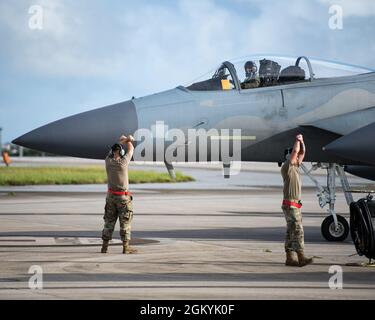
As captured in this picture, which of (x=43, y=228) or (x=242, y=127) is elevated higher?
(x=242, y=127)

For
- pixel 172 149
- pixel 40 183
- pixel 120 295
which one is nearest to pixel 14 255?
pixel 172 149

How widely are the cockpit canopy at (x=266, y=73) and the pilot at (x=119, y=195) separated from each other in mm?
1907

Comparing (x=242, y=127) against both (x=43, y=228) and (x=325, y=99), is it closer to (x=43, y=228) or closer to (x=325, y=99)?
(x=325, y=99)

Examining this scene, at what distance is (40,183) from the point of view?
4072 centimetres

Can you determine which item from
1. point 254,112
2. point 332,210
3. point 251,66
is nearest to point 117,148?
point 254,112

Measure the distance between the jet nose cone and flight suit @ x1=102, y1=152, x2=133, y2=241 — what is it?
53 cm

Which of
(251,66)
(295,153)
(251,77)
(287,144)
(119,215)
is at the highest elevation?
(251,66)

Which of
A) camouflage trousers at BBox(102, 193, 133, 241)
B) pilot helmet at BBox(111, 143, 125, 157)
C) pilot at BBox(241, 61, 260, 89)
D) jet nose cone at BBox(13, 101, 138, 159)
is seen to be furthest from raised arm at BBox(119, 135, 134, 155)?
pilot at BBox(241, 61, 260, 89)

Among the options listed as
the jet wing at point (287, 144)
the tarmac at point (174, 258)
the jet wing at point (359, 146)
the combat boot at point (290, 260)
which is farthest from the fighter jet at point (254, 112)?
the combat boot at point (290, 260)

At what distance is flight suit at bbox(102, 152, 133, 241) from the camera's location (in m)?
14.6

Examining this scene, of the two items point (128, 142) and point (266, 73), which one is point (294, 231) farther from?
point (266, 73)

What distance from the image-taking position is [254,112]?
1561 centimetres

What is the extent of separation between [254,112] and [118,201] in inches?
112
